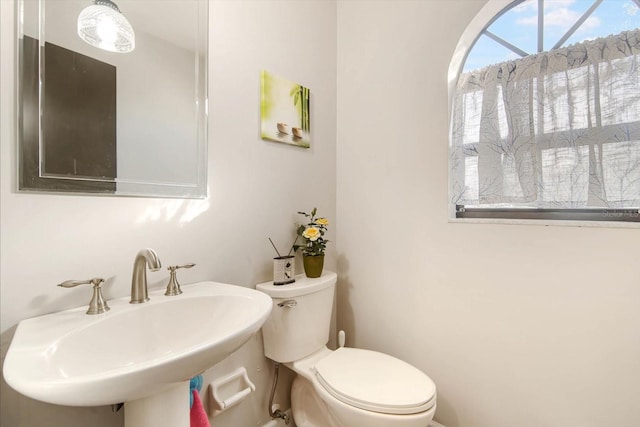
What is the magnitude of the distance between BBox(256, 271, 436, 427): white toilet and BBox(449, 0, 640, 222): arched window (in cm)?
75

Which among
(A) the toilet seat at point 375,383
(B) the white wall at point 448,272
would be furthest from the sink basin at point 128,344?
(B) the white wall at point 448,272

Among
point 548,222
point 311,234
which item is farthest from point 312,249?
point 548,222

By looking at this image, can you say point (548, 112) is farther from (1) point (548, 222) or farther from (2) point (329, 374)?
(2) point (329, 374)

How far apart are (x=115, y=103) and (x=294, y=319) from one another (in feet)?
3.35

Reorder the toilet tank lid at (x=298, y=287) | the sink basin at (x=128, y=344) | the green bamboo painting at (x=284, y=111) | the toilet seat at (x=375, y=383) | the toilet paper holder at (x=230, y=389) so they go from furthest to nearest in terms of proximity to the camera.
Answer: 1. the green bamboo painting at (x=284, y=111)
2. the toilet tank lid at (x=298, y=287)
3. the toilet paper holder at (x=230, y=389)
4. the toilet seat at (x=375, y=383)
5. the sink basin at (x=128, y=344)

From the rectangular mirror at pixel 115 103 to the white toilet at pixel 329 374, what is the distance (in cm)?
62

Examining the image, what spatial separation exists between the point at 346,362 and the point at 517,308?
0.74 m

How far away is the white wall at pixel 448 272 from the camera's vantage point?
1021 millimetres

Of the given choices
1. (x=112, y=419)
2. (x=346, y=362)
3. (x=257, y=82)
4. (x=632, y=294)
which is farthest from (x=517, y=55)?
(x=112, y=419)

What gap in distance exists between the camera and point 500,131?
1.25 meters

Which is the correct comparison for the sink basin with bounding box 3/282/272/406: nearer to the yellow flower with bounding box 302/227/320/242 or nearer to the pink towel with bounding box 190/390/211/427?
the pink towel with bounding box 190/390/211/427

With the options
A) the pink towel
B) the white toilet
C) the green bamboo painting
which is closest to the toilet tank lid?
the white toilet

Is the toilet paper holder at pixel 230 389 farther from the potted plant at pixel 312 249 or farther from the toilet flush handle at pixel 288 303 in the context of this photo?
the potted plant at pixel 312 249

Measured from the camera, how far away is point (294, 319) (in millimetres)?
1252
